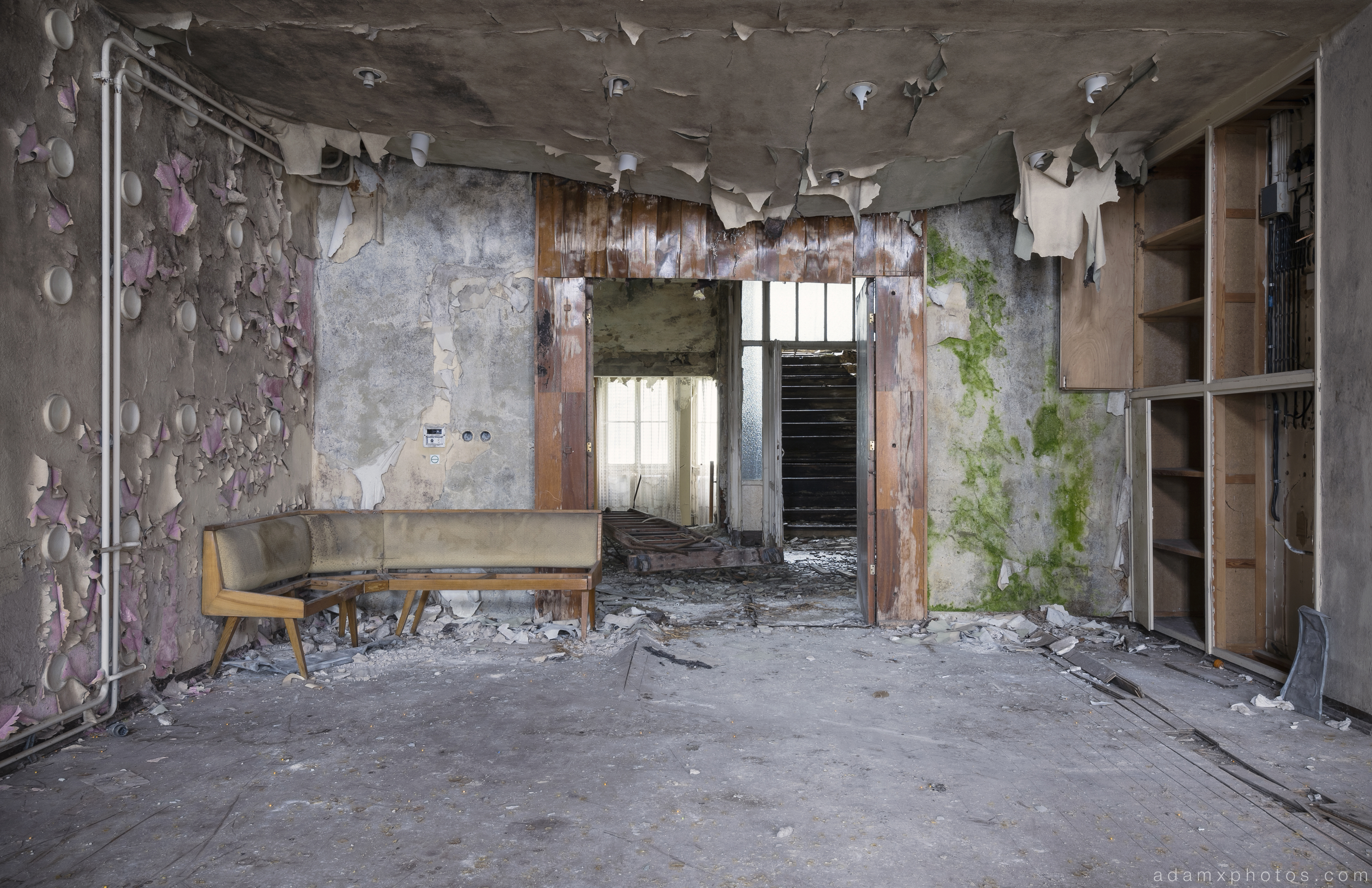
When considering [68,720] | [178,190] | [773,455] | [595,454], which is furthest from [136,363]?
[773,455]

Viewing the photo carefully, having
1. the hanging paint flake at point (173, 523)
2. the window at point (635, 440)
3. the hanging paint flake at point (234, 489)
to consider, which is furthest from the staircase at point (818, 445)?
the hanging paint flake at point (173, 523)

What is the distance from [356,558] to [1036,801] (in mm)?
3873

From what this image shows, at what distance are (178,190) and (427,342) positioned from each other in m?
1.64

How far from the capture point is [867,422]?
5461 millimetres

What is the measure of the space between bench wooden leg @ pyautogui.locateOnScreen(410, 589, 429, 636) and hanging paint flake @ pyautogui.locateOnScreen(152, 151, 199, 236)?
2.31 m

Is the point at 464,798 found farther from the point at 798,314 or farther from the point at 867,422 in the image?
the point at 798,314

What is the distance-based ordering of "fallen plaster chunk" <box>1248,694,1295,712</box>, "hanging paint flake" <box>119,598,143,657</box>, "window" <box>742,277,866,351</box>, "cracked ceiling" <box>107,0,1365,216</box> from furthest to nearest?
"window" <box>742,277,866,351</box>
"fallen plaster chunk" <box>1248,694,1295,712</box>
"hanging paint flake" <box>119,598,143,657</box>
"cracked ceiling" <box>107,0,1365,216</box>

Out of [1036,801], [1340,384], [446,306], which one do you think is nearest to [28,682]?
[446,306]

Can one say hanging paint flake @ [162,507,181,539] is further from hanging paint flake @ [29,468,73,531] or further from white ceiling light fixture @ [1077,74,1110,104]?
white ceiling light fixture @ [1077,74,1110,104]

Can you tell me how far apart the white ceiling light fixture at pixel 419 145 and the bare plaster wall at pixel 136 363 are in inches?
33.5

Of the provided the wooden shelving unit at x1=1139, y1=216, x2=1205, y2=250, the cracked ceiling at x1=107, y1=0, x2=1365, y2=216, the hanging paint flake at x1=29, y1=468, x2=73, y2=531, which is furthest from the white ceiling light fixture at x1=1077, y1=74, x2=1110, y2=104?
the hanging paint flake at x1=29, y1=468, x2=73, y2=531

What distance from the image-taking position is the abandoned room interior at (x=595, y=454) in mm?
2629

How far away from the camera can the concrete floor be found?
2.23 meters

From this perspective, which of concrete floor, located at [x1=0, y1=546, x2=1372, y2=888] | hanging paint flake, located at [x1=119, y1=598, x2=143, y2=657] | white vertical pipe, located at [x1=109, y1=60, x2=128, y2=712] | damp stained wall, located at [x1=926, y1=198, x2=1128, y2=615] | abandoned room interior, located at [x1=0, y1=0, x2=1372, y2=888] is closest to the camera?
concrete floor, located at [x1=0, y1=546, x2=1372, y2=888]
